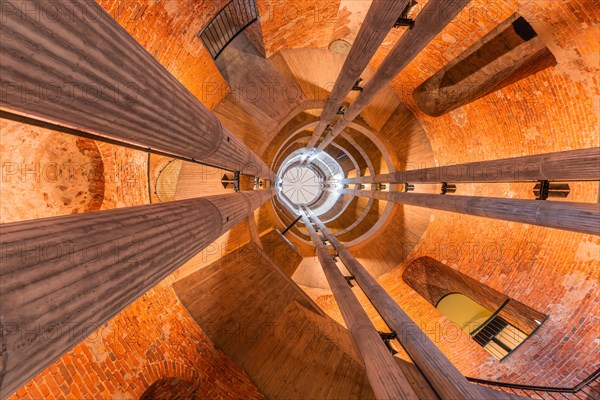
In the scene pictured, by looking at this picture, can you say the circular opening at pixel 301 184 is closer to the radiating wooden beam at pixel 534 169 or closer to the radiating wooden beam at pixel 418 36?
the radiating wooden beam at pixel 418 36

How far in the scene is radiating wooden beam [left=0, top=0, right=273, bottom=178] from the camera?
4.70 feet

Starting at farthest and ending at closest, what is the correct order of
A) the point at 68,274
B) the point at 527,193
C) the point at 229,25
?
the point at 527,193 → the point at 229,25 → the point at 68,274

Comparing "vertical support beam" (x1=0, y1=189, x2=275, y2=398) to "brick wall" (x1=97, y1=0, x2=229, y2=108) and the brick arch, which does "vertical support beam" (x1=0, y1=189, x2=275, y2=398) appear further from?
the brick arch

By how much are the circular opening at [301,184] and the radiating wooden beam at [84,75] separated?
17495 mm

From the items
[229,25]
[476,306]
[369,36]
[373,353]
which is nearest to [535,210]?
[373,353]

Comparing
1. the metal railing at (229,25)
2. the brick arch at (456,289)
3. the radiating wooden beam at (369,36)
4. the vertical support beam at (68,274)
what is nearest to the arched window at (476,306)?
the brick arch at (456,289)

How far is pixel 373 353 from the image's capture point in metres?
4.19

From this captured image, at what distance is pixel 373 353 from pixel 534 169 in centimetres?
360

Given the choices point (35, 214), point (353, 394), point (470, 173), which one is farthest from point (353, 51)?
point (35, 214)

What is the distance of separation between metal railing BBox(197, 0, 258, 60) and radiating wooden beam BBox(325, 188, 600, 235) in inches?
245

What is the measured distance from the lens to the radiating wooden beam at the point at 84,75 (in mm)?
1434

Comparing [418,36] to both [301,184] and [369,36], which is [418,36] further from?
[301,184]

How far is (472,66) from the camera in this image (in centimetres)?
759

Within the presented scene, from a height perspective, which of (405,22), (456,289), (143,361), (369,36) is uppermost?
(405,22)
